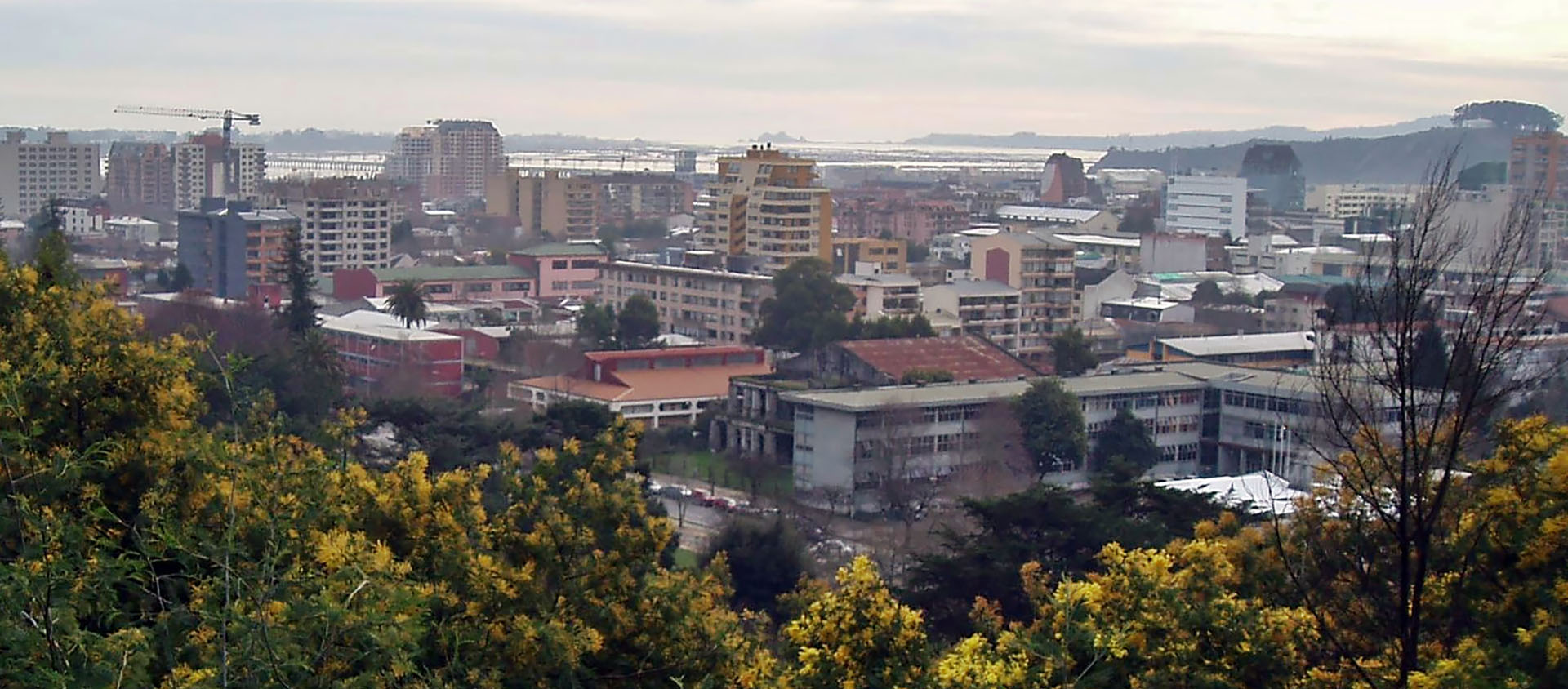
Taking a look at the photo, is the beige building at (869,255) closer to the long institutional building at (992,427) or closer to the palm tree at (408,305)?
the palm tree at (408,305)

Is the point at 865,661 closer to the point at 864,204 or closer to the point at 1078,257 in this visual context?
the point at 1078,257

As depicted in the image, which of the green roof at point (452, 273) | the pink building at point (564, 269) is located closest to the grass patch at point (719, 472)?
the green roof at point (452, 273)

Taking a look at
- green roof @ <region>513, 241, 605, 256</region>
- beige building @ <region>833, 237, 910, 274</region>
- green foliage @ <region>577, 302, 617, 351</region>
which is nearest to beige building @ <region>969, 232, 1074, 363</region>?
green foliage @ <region>577, 302, 617, 351</region>

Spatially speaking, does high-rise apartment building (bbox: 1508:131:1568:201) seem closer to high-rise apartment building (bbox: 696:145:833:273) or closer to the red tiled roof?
high-rise apartment building (bbox: 696:145:833:273)

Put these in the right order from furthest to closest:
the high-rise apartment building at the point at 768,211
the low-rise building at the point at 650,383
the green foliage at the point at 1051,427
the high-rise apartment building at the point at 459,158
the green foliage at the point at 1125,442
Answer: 1. the high-rise apartment building at the point at 459,158
2. the high-rise apartment building at the point at 768,211
3. the low-rise building at the point at 650,383
4. the green foliage at the point at 1125,442
5. the green foliage at the point at 1051,427

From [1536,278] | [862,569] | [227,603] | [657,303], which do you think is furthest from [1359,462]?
[657,303]
